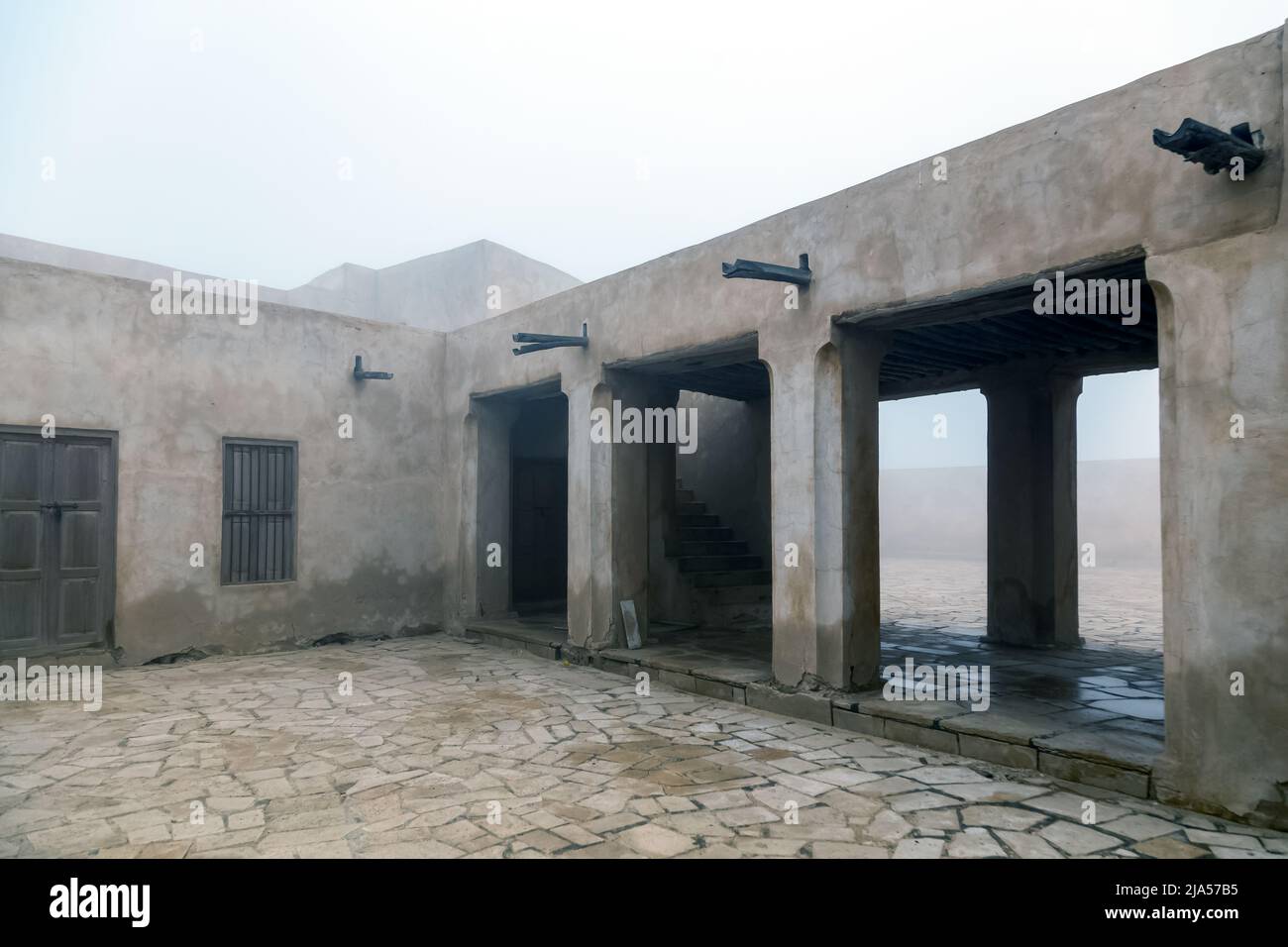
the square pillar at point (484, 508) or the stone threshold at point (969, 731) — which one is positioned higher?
the square pillar at point (484, 508)

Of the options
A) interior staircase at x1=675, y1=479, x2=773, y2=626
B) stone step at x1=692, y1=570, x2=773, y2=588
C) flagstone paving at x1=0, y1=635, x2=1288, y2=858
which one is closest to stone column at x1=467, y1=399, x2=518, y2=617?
interior staircase at x1=675, y1=479, x2=773, y2=626

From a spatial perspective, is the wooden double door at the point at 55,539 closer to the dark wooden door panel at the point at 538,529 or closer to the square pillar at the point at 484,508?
the square pillar at the point at 484,508

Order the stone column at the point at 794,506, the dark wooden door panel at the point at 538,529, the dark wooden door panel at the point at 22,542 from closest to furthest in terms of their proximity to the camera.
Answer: the stone column at the point at 794,506
the dark wooden door panel at the point at 22,542
the dark wooden door panel at the point at 538,529

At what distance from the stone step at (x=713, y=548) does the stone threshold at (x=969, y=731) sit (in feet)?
12.3

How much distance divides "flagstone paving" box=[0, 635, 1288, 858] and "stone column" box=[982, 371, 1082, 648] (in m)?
4.12

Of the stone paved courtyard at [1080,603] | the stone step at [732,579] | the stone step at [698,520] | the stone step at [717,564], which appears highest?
the stone step at [698,520]

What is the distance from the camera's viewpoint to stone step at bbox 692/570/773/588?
37.0ft

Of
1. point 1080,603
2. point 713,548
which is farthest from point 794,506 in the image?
point 1080,603

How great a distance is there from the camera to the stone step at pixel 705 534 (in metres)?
12.1

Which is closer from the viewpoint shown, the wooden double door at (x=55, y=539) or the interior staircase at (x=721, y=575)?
the wooden double door at (x=55, y=539)

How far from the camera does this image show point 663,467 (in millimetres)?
11188

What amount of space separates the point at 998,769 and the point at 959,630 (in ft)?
18.0

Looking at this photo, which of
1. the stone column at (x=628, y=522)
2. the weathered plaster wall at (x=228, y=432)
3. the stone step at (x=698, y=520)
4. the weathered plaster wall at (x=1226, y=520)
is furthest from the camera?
the stone step at (x=698, y=520)

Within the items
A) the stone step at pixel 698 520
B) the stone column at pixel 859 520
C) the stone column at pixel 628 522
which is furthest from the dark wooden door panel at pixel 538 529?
the stone column at pixel 859 520
